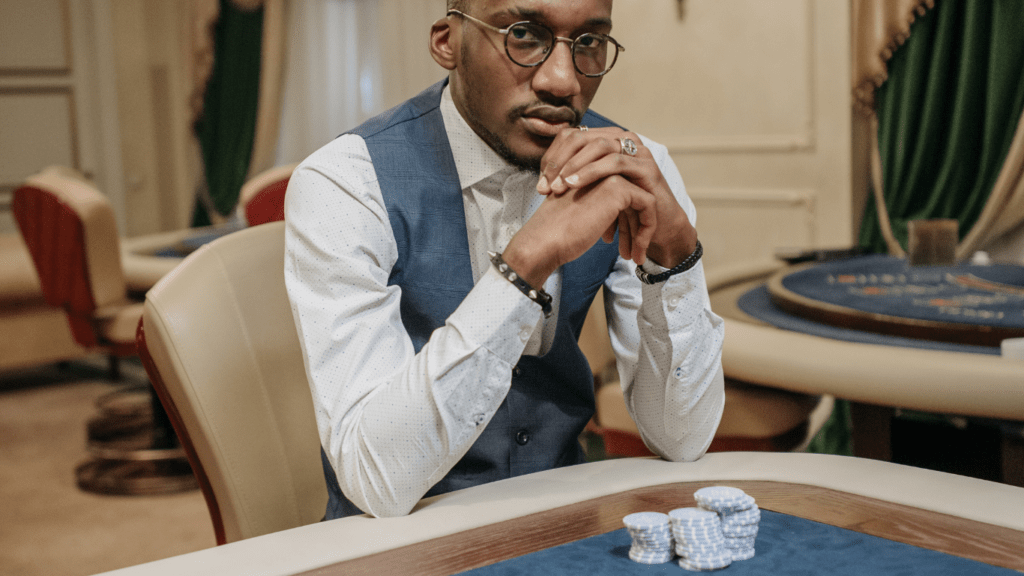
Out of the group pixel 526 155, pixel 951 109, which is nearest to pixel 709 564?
pixel 526 155

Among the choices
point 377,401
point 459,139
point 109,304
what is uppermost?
point 459,139

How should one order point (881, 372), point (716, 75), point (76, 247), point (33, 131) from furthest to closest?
point (33, 131), point (716, 75), point (76, 247), point (881, 372)

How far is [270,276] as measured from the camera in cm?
127

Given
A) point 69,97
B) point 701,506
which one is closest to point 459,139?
point 701,506

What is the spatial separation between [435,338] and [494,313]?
73 mm

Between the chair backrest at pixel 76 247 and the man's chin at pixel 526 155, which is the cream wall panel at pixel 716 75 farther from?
the man's chin at pixel 526 155

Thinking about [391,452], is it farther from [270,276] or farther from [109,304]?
[109,304]

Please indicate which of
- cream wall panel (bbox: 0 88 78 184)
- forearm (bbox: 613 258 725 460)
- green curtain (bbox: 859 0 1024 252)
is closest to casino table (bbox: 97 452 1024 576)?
forearm (bbox: 613 258 725 460)

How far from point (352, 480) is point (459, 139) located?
1.57ft

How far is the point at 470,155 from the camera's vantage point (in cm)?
124

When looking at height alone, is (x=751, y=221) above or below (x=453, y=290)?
below

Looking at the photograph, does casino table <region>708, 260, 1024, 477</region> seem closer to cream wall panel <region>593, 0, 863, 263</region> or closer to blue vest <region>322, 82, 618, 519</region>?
blue vest <region>322, 82, 618, 519</region>

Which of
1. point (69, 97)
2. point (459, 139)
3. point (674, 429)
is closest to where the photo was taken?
point (674, 429)

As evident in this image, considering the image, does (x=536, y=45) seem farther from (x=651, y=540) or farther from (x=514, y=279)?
(x=651, y=540)
